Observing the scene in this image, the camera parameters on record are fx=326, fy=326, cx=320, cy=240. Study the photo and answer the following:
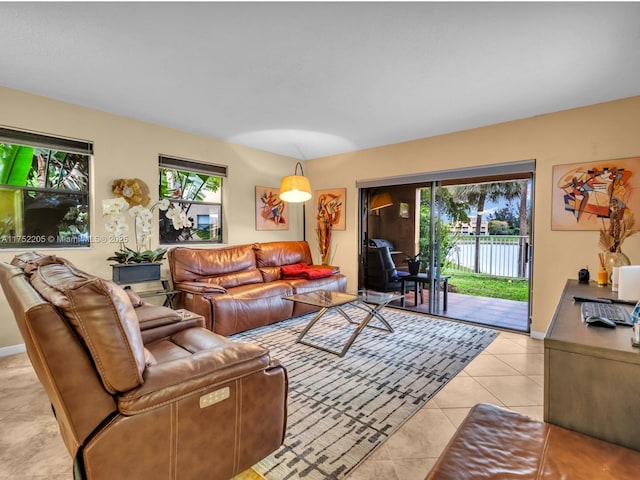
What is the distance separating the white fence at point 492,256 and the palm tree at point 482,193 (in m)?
0.30

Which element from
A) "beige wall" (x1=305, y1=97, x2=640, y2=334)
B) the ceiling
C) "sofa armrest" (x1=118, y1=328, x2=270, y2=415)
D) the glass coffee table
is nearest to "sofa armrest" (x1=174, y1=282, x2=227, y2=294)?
the glass coffee table

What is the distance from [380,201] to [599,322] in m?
3.91

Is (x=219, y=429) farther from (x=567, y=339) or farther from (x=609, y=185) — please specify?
(x=609, y=185)

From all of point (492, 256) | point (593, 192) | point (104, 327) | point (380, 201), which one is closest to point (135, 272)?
point (104, 327)

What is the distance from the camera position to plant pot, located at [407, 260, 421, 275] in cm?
473

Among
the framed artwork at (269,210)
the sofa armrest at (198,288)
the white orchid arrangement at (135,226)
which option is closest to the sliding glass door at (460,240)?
the framed artwork at (269,210)

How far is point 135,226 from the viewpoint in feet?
12.3

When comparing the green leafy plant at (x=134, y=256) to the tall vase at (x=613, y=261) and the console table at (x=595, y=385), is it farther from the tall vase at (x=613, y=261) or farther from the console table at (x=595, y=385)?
the tall vase at (x=613, y=261)

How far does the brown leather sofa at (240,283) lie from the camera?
11.4ft

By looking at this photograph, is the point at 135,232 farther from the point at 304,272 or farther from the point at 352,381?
the point at 352,381

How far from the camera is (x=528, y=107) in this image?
3348 millimetres

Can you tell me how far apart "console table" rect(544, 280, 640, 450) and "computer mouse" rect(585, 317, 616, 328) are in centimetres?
10

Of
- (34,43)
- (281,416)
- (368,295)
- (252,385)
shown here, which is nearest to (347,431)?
(281,416)

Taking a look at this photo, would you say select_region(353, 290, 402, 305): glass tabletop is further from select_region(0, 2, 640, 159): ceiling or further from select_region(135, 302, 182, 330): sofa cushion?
select_region(0, 2, 640, 159): ceiling
